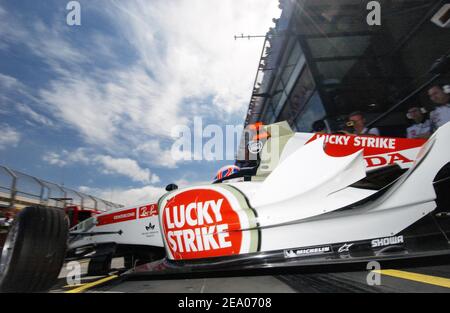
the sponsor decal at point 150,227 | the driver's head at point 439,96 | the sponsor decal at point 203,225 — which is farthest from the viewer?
the driver's head at point 439,96

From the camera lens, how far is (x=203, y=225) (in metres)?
2.12

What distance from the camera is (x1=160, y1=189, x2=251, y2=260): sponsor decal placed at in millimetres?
2037

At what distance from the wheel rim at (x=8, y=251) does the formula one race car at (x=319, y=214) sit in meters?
0.01

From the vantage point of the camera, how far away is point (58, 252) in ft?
6.43

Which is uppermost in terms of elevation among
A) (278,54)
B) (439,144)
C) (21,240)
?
(278,54)

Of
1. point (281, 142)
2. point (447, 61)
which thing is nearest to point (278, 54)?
point (447, 61)

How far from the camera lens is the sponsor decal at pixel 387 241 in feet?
6.20

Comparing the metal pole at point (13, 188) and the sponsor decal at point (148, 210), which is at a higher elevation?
the metal pole at point (13, 188)

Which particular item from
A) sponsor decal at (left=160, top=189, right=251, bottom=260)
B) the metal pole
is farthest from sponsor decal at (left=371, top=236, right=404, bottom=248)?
the metal pole

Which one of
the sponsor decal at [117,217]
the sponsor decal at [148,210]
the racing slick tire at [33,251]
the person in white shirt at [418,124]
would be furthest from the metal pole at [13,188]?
the person in white shirt at [418,124]

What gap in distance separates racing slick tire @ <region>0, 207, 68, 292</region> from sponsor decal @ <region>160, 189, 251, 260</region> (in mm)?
865

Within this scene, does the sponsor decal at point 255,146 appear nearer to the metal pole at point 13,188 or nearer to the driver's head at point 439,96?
the driver's head at point 439,96
